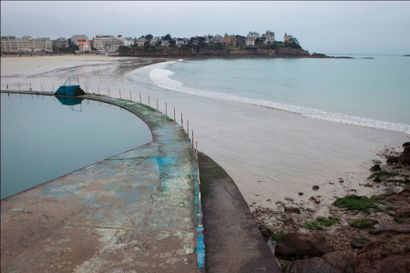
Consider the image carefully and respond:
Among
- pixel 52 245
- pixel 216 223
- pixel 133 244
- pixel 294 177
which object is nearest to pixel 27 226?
pixel 52 245

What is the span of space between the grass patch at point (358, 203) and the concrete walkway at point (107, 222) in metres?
4.15

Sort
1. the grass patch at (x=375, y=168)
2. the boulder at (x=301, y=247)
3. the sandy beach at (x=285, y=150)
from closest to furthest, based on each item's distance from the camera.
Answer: the boulder at (x=301, y=247), the sandy beach at (x=285, y=150), the grass patch at (x=375, y=168)

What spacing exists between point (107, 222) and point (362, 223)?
5.97 m

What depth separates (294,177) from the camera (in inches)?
446

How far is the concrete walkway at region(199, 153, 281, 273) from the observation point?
236 inches

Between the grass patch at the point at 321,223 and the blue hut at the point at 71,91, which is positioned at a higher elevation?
the blue hut at the point at 71,91

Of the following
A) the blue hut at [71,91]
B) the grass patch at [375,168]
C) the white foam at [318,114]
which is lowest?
the grass patch at [375,168]

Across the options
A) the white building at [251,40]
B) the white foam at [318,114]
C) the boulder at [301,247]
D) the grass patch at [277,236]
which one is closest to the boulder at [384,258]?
the boulder at [301,247]

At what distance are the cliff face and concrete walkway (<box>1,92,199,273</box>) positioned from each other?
404ft

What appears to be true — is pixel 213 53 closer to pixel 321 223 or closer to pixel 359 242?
pixel 321 223

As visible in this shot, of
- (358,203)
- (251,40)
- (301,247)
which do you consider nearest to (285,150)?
(358,203)

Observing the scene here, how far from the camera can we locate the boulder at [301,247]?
6539 millimetres

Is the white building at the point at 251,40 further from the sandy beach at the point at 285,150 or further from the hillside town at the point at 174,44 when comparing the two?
the sandy beach at the point at 285,150

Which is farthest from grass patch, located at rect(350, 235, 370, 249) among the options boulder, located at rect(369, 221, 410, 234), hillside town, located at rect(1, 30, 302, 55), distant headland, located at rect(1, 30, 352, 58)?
hillside town, located at rect(1, 30, 302, 55)
